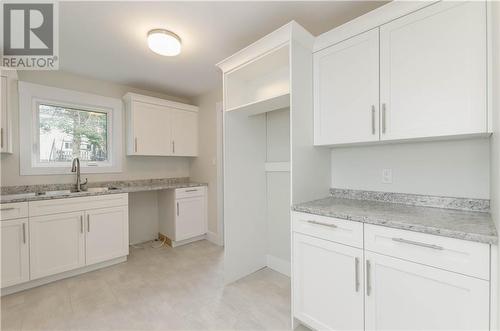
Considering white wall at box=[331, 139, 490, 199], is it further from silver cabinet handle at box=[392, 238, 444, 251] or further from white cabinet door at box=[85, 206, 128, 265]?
white cabinet door at box=[85, 206, 128, 265]

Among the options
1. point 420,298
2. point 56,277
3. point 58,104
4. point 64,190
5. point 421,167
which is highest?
point 58,104

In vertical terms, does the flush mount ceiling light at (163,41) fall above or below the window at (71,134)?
above

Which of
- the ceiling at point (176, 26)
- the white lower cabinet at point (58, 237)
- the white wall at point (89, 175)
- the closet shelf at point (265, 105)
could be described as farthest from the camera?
the white wall at point (89, 175)

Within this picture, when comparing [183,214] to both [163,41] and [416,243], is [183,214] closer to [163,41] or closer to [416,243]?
[163,41]

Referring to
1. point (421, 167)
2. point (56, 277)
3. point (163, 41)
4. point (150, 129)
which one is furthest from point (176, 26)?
point (56, 277)

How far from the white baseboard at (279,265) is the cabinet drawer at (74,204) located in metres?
1.91

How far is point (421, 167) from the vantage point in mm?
1614

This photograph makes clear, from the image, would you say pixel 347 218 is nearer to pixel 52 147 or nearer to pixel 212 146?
pixel 212 146

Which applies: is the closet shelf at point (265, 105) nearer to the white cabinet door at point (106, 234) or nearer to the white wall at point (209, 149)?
the white wall at point (209, 149)

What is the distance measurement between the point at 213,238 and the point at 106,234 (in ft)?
4.79

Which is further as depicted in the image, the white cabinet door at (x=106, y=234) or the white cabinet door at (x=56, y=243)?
the white cabinet door at (x=106, y=234)

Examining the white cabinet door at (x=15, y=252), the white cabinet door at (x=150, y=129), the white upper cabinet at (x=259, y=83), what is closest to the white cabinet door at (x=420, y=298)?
the white upper cabinet at (x=259, y=83)

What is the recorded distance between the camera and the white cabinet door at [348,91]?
154 centimetres

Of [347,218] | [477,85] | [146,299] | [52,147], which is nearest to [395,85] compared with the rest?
[477,85]
